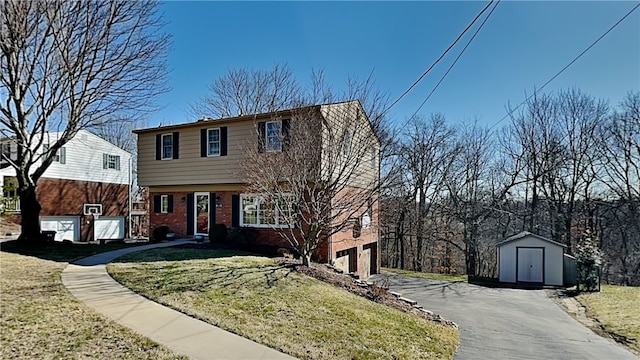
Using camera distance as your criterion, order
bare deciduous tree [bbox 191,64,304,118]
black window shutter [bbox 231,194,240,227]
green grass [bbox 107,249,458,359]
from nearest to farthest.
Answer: green grass [bbox 107,249,458,359] → black window shutter [bbox 231,194,240,227] → bare deciduous tree [bbox 191,64,304,118]

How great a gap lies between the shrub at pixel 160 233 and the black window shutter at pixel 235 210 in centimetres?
371

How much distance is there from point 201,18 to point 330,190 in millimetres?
6994

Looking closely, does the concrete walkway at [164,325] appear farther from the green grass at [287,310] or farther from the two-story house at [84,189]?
the two-story house at [84,189]

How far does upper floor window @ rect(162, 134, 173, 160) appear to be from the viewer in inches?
701

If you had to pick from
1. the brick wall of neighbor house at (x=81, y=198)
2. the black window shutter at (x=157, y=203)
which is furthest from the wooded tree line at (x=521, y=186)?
the brick wall of neighbor house at (x=81, y=198)

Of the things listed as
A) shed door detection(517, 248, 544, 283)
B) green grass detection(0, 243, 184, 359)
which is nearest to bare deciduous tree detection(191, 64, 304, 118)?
shed door detection(517, 248, 544, 283)

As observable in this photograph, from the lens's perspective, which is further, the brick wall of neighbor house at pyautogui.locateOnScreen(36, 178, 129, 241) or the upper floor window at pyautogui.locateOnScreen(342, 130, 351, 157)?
the brick wall of neighbor house at pyautogui.locateOnScreen(36, 178, 129, 241)

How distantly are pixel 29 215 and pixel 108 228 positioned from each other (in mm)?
11980

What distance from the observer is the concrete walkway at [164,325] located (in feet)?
16.9

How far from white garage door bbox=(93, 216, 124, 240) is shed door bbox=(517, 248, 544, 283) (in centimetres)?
2459

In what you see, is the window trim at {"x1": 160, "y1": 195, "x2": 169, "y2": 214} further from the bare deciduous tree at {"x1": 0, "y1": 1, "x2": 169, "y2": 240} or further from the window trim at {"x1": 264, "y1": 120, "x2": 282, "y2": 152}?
the window trim at {"x1": 264, "y1": 120, "x2": 282, "y2": 152}

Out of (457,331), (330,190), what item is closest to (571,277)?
(457,331)

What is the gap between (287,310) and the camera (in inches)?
297

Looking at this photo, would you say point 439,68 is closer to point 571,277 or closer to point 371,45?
point 371,45
